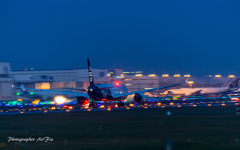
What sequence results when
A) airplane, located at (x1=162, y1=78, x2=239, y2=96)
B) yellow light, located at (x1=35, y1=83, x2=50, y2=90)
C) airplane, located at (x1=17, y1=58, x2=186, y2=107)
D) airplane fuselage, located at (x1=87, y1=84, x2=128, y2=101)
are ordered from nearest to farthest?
airplane fuselage, located at (x1=87, y1=84, x2=128, y2=101), airplane, located at (x1=17, y1=58, x2=186, y2=107), yellow light, located at (x1=35, y1=83, x2=50, y2=90), airplane, located at (x1=162, y1=78, x2=239, y2=96)

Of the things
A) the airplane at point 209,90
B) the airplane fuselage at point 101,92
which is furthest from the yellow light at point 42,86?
the airplane fuselage at point 101,92

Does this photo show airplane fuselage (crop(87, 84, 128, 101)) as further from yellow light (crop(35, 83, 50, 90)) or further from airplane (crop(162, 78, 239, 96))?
airplane (crop(162, 78, 239, 96))

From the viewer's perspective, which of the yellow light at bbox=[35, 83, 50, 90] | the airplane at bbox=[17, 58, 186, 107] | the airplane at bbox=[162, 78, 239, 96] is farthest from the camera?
the airplane at bbox=[162, 78, 239, 96]

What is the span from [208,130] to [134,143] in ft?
21.8

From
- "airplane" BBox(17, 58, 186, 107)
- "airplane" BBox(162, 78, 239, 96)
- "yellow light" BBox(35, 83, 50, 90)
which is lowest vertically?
"airplane" BBox(17, 58, 186, 107)

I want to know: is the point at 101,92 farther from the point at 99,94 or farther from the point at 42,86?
the point at 42,86

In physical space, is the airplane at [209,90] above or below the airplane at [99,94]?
above

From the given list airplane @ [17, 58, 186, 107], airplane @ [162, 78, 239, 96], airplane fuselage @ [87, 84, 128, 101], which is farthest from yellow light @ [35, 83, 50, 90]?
airplane fuselage @ [87, 84, 128, 101]

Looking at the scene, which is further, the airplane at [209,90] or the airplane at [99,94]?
the airplane at [209,90]

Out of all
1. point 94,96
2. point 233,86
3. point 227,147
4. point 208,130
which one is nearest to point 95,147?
point 227,147

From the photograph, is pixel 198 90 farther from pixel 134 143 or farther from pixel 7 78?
pixel 134 143

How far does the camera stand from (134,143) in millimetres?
14875

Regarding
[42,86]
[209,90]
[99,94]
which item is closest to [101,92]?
[99,94]

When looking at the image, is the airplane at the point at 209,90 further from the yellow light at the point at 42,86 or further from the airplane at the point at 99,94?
the airplane at the point at 99,94
